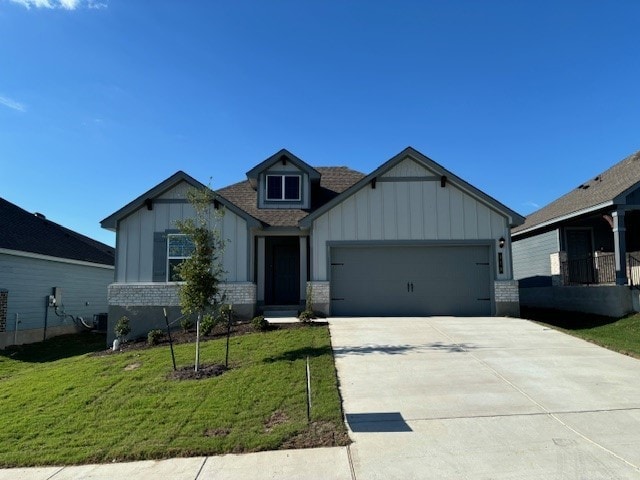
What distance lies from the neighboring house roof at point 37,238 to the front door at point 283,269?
862cm

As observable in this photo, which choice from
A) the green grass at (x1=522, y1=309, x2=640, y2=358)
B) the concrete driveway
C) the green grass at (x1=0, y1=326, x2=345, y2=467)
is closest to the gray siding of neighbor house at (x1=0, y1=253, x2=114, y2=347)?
the green grass at (x1=0, y1=326, x2=345, y2=467)

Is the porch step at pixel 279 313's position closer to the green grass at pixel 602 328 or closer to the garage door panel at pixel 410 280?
the garage door panel at pixel 410 280

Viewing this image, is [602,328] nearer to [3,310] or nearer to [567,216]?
[567,216]

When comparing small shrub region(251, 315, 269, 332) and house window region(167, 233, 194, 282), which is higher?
house window region(167, 233, 194, 282)

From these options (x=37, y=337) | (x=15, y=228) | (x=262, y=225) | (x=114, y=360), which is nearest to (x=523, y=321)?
(x=262, y=225)

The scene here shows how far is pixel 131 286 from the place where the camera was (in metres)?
14.6

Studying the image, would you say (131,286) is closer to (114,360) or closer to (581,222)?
(114,360)

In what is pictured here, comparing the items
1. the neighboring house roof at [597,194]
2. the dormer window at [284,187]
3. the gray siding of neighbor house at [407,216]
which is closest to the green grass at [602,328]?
the gray siding of neighbor house at [407,216]

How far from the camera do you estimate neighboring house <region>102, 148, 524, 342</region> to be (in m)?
14.8

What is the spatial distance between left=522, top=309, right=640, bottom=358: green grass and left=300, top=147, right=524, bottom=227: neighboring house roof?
351cm

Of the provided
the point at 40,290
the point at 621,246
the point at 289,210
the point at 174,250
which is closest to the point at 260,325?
the point at 174,250

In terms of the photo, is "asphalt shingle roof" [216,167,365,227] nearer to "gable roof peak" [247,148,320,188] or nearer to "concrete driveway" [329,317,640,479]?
"gable roof peak" [247,148,320,188]

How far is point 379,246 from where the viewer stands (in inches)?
597

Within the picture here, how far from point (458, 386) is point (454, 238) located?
8.14 m
